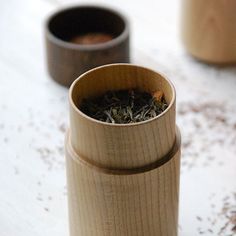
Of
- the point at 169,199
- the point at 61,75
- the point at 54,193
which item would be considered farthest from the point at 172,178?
the point at 61,75

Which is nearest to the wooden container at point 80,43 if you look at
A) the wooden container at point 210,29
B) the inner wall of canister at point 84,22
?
the inner wall of canister at point 84,22

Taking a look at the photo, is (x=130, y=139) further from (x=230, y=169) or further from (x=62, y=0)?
(x=62, y=0)

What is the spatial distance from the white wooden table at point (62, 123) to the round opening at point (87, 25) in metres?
0.07

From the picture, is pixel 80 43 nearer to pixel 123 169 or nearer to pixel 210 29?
pixel 210 29

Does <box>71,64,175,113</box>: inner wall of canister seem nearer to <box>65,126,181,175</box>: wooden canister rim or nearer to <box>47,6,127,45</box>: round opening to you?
<box>65,126,181,175</box>: wooden canister rim

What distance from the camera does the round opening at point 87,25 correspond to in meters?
1.23

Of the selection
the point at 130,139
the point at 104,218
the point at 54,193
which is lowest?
the point at 54,193

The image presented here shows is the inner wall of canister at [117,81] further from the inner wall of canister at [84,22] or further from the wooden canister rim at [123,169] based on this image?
the inner wall of canister at [84,22]

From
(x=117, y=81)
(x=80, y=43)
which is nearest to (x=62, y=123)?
(x=80, y=43)

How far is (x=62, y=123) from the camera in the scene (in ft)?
3.69

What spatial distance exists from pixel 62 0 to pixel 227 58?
0.39 metres

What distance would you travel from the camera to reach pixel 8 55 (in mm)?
1274

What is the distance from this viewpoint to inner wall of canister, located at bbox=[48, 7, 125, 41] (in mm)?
1237

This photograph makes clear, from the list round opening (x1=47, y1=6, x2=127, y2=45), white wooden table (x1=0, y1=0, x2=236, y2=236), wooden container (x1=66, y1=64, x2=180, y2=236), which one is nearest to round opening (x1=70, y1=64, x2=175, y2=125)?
wooden container (x1=66, y1=64, x2=180, y2=236)
